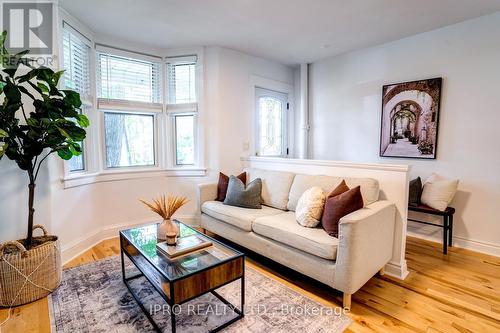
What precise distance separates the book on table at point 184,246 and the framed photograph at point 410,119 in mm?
2873

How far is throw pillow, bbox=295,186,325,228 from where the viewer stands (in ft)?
7.55

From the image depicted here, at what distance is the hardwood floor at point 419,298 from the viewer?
5.87 feet

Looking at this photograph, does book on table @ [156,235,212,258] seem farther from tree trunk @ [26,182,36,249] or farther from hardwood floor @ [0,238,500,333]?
tree trunk @ [26,182,36,249]

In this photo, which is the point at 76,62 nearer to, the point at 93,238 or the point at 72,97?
the point at 72,97

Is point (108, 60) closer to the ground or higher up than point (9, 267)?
higher up

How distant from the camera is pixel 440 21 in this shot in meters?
2.90

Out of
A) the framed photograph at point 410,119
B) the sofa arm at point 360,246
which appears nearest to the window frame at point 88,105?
the sofa arm at point 360,246

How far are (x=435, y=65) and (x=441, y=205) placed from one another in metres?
1.69

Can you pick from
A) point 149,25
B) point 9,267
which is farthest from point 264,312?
point 149,25

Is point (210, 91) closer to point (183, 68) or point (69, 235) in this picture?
point (183, 68)

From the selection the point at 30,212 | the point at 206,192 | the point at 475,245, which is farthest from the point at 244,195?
the point at 475,245

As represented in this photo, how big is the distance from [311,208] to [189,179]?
6.83 feet

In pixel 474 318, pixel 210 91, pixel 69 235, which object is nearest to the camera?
pixel 474 318

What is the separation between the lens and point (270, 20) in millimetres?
2869
